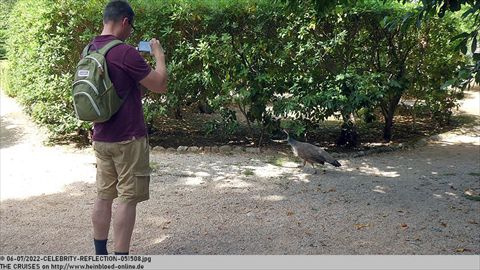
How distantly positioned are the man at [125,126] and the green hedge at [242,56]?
5.04 m

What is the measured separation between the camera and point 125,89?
2943 mm

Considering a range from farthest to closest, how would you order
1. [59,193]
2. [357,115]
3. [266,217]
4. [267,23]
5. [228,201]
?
[357,115] → [267,23] → [59,193] → [228,201] → [266,217]

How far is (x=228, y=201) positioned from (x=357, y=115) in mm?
4956

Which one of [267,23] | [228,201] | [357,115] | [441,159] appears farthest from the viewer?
[357,115]

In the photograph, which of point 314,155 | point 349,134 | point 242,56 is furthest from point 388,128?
point 314,155

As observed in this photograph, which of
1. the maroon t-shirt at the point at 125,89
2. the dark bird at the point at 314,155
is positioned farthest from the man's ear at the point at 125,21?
the dark bird at the point at 314,155

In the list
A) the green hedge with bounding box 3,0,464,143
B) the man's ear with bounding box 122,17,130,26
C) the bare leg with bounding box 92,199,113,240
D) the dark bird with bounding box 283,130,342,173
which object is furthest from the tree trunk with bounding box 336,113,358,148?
the man's ear with bounding box 122,17,130,26

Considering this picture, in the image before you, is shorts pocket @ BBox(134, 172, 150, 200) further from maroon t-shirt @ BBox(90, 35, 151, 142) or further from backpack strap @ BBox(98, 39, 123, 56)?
backpack strap @ BBox(98, 39, 123, 56)

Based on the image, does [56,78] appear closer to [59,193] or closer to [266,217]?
[59,193]

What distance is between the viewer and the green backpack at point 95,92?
2.84 m

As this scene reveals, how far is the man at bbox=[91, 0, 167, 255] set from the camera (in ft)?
9.52

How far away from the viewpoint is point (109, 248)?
391 centimetres

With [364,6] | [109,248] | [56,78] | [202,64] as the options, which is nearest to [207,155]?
[202,64]

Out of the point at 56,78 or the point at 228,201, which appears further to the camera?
the point at 56,78
